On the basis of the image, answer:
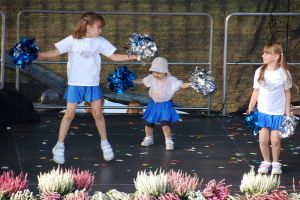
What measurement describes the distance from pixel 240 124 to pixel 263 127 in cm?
291

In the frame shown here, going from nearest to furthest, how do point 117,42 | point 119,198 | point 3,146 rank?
point 119,198 → point 3,146 → point 117,42

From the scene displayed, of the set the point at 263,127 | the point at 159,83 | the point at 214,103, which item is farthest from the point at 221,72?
the point at 263,127

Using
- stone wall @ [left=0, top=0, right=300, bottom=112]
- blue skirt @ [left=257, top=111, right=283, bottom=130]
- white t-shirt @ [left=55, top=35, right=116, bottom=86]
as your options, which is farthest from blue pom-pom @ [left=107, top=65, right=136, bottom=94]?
stone wall @ [left=0, top=0, right=300, bottom=112]

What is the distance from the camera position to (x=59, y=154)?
9984 millimetres

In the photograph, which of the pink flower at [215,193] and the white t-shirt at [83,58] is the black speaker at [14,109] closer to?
the white t-shirt at [83,58]

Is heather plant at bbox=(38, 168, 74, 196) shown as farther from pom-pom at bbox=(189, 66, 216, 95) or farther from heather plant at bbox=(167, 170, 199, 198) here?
pom-pom at bbox=(189, 66, 216, 95)

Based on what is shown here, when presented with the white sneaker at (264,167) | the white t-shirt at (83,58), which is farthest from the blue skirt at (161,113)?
the white sneaker at (264,167)

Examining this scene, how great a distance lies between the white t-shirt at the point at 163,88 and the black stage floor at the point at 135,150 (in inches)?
23.0

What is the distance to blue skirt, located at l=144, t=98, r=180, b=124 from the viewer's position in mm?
10805

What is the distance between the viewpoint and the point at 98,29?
32.4 feet

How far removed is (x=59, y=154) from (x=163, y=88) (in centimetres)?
153

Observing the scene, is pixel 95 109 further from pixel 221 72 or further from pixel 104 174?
pixel 221 72

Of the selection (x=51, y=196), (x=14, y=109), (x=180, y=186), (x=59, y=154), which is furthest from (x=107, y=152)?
(x=51, y=196)

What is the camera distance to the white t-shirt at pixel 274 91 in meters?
9.66
